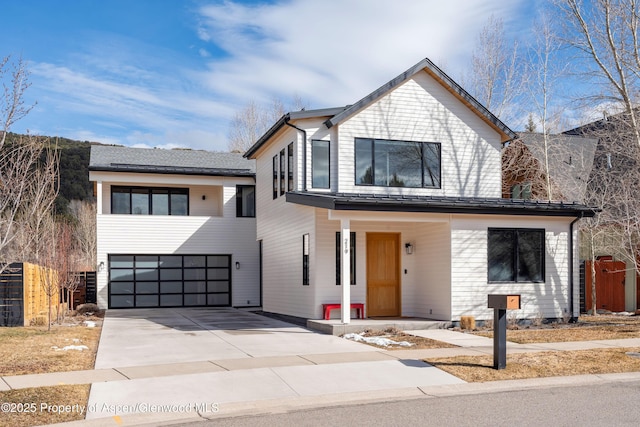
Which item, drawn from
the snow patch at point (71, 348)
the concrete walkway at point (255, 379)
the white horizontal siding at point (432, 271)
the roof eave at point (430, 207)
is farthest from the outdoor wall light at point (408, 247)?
the snow patch at point (71, 348)

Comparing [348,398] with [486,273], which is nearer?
[348,398]

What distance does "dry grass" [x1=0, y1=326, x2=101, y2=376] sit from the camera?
11164 mm

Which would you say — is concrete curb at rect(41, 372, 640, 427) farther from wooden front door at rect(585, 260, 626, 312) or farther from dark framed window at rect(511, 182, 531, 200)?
dark framed window at rect(511, 182, 531, 200)

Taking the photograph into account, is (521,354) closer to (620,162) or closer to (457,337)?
(457,337)

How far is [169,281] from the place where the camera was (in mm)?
29078

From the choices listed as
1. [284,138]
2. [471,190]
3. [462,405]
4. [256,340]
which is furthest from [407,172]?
[462,405]

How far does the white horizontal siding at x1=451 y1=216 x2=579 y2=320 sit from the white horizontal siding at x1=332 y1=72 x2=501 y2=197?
253 cm

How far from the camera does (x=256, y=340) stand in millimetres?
15227

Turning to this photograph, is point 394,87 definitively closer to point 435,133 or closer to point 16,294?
point 435,133

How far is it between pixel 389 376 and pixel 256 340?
17.5ft

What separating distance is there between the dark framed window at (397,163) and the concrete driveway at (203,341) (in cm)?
517

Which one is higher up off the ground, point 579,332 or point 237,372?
point 237,372

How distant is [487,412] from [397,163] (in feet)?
40.7

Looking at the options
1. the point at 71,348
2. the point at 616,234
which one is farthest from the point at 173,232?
the point at 616,234
